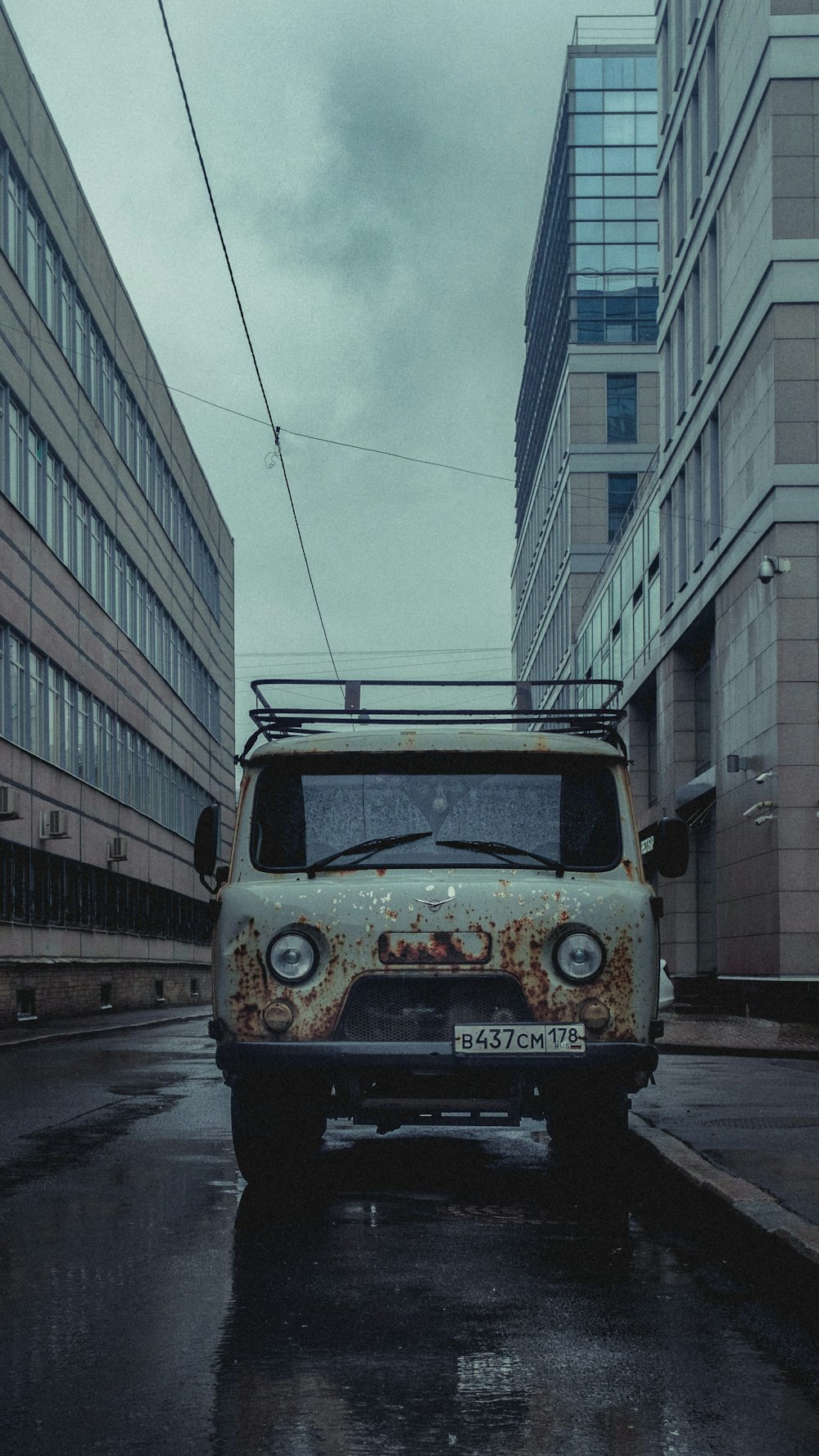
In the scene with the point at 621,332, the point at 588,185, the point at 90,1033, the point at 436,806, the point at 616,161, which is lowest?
the point at 90,1033

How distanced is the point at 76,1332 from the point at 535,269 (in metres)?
82.3

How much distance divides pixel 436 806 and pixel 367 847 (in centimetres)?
41

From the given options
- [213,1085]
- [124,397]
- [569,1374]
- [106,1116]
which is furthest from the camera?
[124,397]

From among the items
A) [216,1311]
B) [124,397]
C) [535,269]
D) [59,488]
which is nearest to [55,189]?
[59,488]

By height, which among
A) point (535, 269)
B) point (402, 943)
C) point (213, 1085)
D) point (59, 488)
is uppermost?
point (535, 269)

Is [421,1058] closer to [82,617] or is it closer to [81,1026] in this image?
[81,1026]

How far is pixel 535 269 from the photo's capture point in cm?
8369

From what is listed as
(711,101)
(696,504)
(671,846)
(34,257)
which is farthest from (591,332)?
(671,846)

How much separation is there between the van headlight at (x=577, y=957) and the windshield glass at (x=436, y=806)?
0.62 m

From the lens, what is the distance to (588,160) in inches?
2746

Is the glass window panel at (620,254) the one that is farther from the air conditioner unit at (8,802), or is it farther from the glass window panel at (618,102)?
Result: the air conditioner unit at (8,802)

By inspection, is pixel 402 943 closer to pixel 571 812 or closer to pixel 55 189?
pixel 571 812

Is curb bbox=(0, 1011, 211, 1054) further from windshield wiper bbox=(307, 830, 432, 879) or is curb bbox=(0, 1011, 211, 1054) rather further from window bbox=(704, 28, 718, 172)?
window bbox=(704, 28, 718, 172)

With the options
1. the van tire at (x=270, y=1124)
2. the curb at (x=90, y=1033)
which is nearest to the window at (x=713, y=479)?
the curb at (x=90, y=1033)
